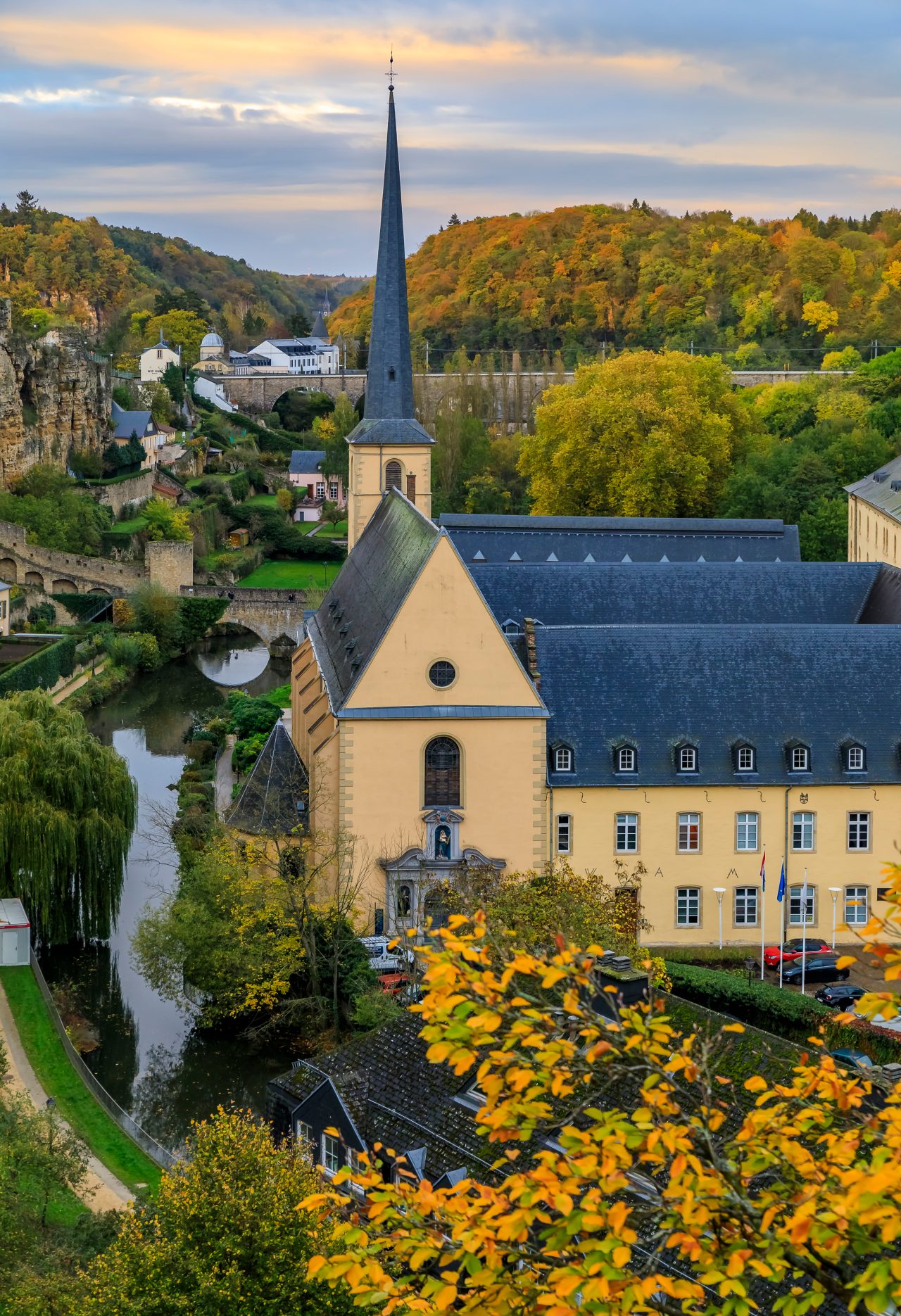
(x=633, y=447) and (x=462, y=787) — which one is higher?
(x=633, y=447)

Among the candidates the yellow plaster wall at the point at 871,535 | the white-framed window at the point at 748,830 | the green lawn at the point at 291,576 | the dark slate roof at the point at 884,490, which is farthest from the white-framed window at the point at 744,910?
the green lawn at the point at 291,576

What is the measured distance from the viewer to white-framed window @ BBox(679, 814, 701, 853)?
3831cm

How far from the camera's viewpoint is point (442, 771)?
3800cm

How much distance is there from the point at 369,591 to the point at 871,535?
25393 millimetres

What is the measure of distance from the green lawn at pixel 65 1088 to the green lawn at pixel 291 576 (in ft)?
Answer: 169

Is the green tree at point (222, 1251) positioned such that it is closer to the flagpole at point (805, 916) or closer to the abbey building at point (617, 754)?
the abbey building at point (617, 754)

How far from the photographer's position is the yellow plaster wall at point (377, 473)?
5047 cm

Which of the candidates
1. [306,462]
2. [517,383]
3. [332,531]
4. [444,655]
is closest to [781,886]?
[444,655]

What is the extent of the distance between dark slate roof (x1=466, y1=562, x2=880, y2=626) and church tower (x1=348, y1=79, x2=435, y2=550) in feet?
17.9

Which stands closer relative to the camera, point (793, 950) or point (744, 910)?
point (793, 950)

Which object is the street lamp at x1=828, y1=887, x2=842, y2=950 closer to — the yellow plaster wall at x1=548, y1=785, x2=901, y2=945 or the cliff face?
the yellow plaster wall at x1=548, y1=785, x2=901, y2=945

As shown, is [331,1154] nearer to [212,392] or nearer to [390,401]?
[390,401]

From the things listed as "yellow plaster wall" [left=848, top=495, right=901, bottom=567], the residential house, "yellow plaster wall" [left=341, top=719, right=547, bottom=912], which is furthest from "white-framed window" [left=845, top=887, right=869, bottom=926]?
the residential house

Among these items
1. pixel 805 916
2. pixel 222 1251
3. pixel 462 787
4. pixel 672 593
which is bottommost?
pixel 805 916
